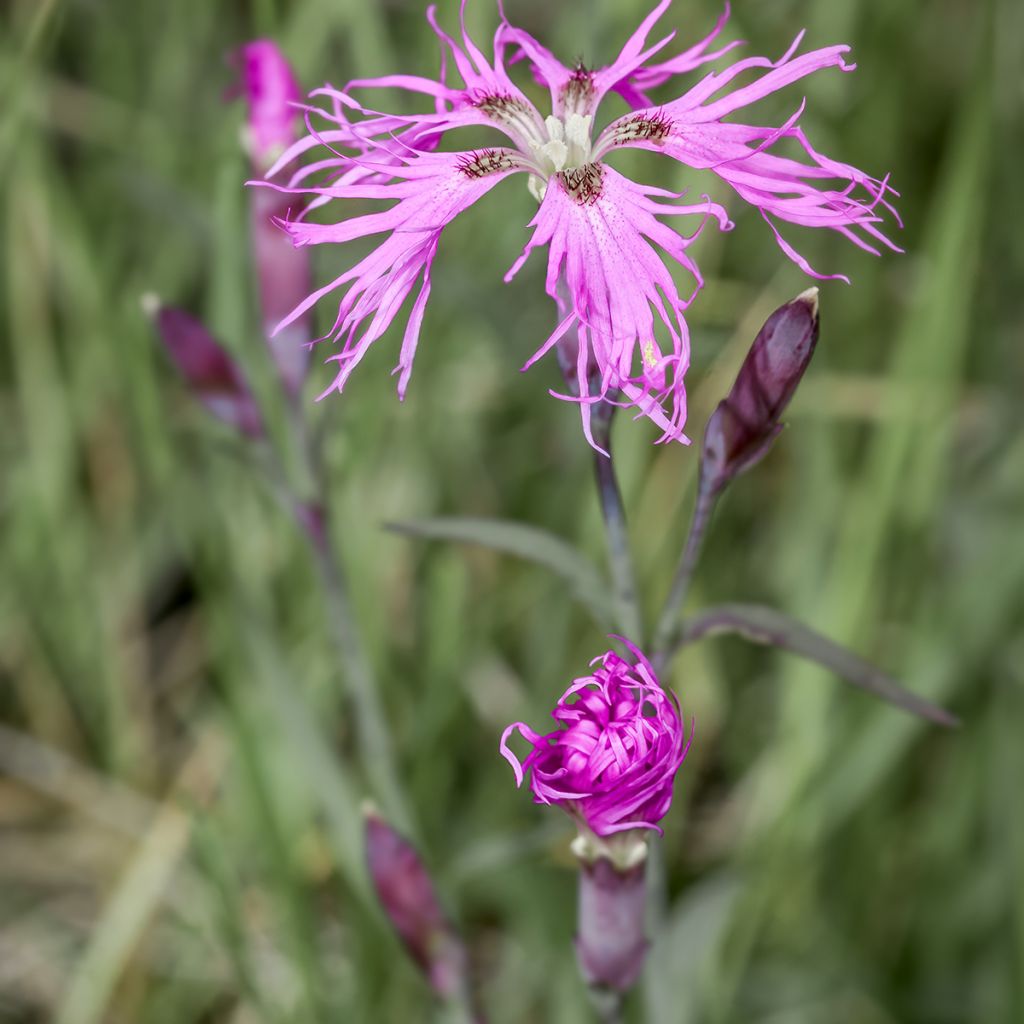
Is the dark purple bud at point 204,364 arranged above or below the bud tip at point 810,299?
below

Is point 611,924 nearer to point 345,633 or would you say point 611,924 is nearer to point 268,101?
point 345,633

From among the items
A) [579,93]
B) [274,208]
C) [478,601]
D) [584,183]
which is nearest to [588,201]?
[584,183]

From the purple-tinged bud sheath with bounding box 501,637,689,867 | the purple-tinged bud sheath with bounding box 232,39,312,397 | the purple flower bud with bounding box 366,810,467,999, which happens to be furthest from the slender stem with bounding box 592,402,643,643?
the purple-tinged bud sheath with bounding box 232,39,312,397

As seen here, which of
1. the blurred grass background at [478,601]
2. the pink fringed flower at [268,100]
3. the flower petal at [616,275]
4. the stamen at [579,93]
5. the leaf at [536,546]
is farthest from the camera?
the blurred grass background at [478,601]

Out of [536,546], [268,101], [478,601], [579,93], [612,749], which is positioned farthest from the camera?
[478,601]

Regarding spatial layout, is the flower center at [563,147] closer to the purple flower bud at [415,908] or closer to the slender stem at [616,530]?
the slender stem at [616,530]

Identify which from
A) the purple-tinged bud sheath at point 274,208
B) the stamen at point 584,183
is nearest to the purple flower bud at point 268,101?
the purple-tinged bud sheath at point 274,208

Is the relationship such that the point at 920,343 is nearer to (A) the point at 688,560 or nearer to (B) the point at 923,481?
(B) the point at 923,481
